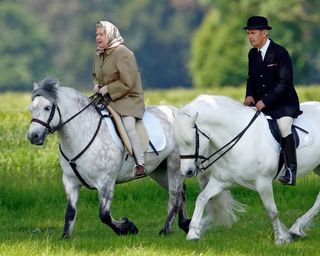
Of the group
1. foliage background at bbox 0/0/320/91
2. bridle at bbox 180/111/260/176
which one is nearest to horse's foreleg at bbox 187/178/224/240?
bridle at bbox 180/111/260/176

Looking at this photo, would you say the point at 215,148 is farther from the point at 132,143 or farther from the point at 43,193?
the point at 43,193

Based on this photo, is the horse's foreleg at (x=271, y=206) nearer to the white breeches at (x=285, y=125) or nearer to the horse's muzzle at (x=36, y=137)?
the white breeches at (x=285, y=125)

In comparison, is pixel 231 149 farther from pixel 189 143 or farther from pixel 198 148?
pixel 189 143

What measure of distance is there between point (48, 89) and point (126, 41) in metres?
107

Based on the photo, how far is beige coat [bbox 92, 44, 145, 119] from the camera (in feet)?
45.7

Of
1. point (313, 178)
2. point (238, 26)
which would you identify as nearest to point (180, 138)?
point (313, 178)

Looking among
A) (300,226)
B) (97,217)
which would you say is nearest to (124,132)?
(300,226)

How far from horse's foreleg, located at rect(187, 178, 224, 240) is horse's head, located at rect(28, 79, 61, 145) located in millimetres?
1821

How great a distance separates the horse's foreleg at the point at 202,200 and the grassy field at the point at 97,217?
12cm

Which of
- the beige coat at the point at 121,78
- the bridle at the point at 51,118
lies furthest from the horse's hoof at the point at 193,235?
the bridle at the point at 51,118

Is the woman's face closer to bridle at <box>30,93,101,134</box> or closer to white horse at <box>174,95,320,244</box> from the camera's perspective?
bridle at <box>30,93,101,134</box>

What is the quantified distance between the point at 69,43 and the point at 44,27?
3.06 meters

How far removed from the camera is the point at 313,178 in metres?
18.8

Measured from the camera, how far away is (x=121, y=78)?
45.8ft
